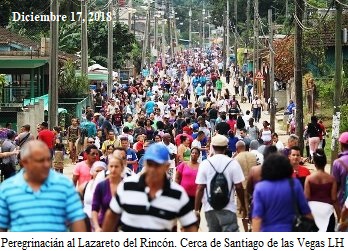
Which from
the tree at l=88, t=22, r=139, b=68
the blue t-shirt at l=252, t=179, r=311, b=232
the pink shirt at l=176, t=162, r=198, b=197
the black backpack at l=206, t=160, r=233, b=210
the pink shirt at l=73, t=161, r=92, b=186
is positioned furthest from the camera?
the tree at l=88, t=22, r=139, b=68

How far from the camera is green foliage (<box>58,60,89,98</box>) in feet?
142

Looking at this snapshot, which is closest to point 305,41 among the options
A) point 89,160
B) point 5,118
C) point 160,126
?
point 5,118

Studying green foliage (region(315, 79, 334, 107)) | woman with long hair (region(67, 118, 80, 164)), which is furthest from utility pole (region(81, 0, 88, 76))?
woman with long hair (region(67, 118, 80, 164))

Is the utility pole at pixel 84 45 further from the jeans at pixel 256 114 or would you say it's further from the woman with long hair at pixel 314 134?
the woman with long hair at pixel 314 134

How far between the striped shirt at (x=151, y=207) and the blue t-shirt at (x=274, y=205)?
0.70 m

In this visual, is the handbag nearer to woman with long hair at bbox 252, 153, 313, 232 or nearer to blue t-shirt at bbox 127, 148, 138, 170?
woman with long hair at bbox 252, 153, 313, 232

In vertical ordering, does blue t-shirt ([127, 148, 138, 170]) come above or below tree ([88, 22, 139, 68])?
below

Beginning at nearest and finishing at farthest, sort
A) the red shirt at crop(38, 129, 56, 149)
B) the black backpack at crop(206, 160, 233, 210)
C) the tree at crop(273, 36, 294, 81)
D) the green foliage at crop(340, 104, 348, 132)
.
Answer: the black backpack at crop(206, 160, 233, 210) < the red shirt at crop(38, 129, 56, 149) < the green foliage at crop(340, 104, 348, 132) < the tree at crop(273, 36, 294, 81)

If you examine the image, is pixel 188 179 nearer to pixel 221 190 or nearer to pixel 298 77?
pixel 221 190

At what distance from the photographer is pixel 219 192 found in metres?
12.2

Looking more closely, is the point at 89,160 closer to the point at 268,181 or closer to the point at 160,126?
the point at 268,181

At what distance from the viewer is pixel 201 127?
24969 mm

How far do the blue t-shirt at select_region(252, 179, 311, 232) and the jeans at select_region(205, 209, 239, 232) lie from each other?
Answer: 9.98 feet

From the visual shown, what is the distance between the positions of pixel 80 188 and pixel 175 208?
4.78 meters
